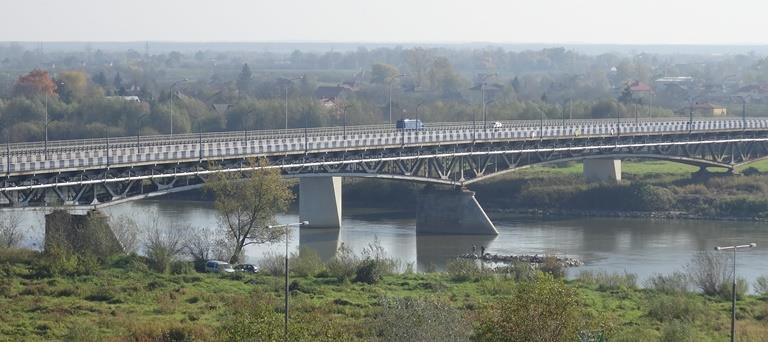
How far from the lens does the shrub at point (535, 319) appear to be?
91.0ft

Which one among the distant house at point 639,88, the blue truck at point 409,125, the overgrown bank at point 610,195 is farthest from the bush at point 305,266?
the distant house at point 639,88

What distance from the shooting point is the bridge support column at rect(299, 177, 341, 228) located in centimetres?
6375

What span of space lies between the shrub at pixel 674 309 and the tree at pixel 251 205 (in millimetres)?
14485

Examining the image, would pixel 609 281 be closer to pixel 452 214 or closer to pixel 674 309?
pixel 674 309

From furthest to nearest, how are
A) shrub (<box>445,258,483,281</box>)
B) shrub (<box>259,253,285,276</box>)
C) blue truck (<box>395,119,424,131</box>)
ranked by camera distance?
blue truck (<box>395,119,424,131</box>) < shrub (<box>445,258,483,281</box>) < shrub (<box>259,253,285,276</box>)

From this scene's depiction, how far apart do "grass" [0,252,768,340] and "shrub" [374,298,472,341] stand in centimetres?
253

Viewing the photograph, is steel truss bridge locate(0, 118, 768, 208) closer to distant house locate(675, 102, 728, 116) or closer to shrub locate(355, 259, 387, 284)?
shrub locate(355, 259, 387, 284)

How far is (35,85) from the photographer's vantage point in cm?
11950

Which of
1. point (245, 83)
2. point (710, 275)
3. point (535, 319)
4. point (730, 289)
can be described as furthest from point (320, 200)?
point (245, 83)

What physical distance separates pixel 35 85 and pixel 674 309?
87130 millimetres

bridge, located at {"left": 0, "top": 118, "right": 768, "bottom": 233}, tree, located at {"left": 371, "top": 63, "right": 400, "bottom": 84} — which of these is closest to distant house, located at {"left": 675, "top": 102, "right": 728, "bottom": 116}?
bridge, located at {"left": 0, "top": 118, "right": 768, "bottom": 233}

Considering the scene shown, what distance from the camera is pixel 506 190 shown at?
7906cm

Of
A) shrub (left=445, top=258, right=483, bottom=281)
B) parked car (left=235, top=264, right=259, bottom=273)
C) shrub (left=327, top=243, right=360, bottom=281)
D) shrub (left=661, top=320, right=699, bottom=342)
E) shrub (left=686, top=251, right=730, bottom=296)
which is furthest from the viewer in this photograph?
parked car (left=235, top=264, right=259, bottom=273)

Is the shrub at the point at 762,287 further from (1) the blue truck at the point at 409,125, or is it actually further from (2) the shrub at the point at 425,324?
(1) the blue truck at the point at 409,125
